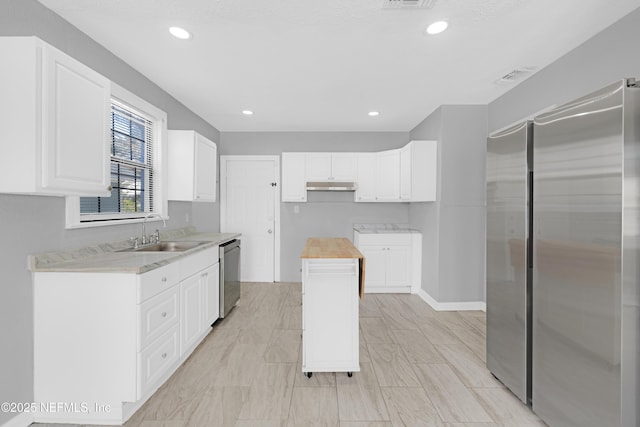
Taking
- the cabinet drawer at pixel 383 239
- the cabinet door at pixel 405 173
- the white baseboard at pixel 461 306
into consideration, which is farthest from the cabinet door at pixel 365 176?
the white baseboard at pixel 461 306

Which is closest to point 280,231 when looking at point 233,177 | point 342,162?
point 233,177

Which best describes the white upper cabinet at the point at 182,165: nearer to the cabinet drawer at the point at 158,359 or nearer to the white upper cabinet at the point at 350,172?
the cabinet drawer at the point at 158,359

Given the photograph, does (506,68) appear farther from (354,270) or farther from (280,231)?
(280,231)

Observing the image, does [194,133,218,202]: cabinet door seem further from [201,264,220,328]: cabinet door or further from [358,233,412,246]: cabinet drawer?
[358,233,412,246]: cabinet drawer

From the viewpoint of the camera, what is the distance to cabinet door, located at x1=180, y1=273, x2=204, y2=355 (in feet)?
8.23

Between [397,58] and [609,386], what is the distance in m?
2.60

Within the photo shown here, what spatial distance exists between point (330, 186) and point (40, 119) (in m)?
3.62

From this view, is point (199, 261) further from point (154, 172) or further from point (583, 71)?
point (583, 71)

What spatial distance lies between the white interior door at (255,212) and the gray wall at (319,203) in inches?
6.3

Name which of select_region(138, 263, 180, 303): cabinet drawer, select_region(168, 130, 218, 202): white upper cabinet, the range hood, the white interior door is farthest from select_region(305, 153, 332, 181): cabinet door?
select_region(138, 263, 180, 303): cabinet drawer

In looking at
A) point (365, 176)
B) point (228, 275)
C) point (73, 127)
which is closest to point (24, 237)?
point (73, 127)

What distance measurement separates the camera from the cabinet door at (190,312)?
8.23 feet

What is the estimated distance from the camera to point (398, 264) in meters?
4.62

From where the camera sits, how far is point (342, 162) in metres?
4.88
